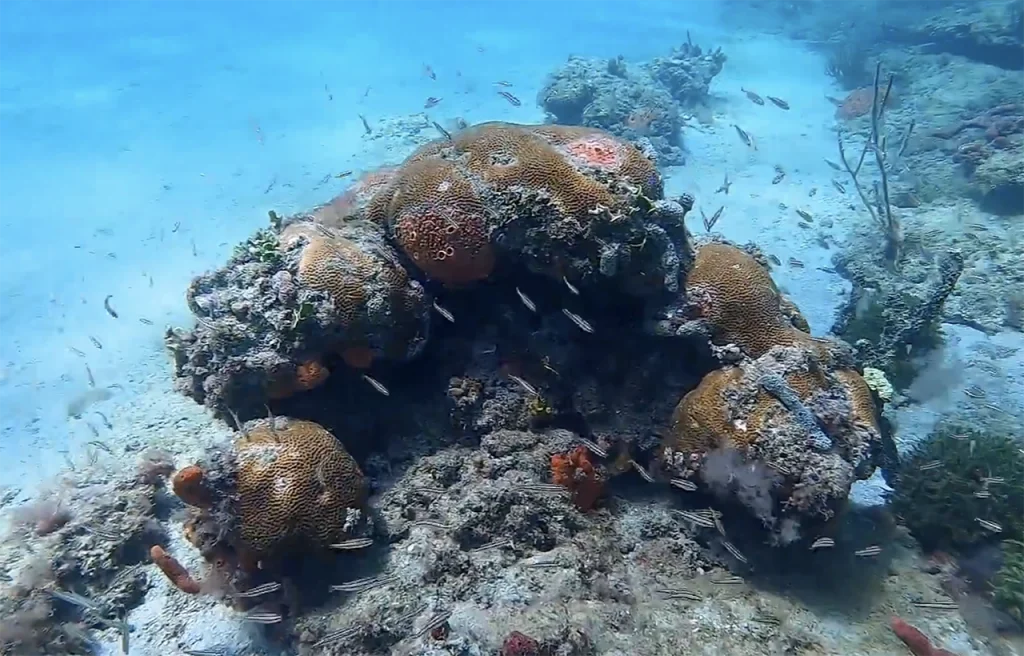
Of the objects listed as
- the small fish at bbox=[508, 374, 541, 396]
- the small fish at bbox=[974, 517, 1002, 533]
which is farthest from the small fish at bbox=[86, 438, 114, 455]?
the small fish at bbox=[974, 517, 1002, 533]

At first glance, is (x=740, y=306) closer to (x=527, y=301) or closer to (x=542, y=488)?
(x=527, y=301)

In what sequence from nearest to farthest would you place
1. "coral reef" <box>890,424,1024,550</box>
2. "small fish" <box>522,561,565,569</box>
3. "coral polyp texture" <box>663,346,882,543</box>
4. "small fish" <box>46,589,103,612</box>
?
"small fish" <box>522,561,565,569</box>
"coral polyp texture" <box>663,346,882,543</box>
"small fish" <box>46,589,103,612</box>
"coral reef" <box>890,424,1024,550</box>

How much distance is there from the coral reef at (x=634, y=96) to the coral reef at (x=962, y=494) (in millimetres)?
A: 10706

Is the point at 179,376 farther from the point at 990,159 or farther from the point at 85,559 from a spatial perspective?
the point at 990,159

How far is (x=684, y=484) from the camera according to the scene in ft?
18.6

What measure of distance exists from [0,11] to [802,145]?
2090 inches

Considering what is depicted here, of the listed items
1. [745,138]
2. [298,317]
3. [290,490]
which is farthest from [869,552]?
[745,138]

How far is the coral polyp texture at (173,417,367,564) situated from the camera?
205 inches

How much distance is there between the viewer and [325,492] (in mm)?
5379

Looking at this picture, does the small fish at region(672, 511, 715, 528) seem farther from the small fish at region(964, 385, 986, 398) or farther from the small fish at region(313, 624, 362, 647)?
the small fish at region(964, 385, 986, 398)

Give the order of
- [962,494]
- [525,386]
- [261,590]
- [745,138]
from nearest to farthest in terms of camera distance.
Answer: [261,590] → [525,386] → [962,494] → [745,138]

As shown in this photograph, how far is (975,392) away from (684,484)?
6034mm

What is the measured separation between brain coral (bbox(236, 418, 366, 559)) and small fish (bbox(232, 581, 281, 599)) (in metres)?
0.25

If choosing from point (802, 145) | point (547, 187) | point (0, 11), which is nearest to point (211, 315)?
point (547, 187)
